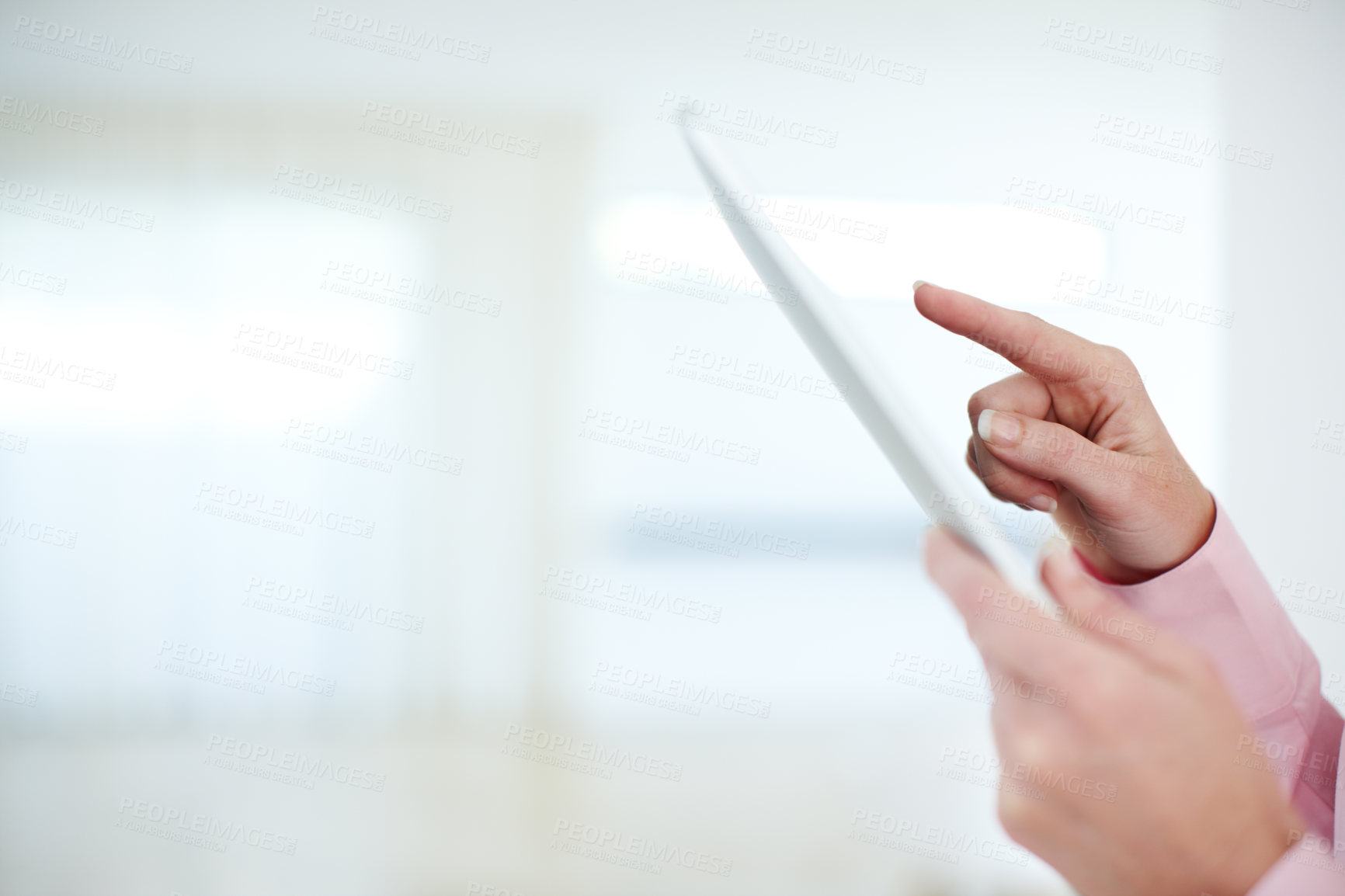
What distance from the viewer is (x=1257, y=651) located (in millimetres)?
590

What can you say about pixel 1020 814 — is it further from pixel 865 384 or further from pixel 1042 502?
pixel 1042 502

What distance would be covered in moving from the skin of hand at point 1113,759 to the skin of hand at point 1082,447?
23 centimetres

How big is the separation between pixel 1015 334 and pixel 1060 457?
0.08 m

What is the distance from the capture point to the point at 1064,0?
2.19 metres

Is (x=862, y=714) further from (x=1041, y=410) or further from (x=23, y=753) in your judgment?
(x=23, y=753)

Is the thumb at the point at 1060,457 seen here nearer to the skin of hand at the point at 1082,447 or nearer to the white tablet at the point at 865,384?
the skin of hand at the point at 1082,447

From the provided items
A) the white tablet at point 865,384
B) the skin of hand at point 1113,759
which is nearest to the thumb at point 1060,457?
the white tablet at point 865,384

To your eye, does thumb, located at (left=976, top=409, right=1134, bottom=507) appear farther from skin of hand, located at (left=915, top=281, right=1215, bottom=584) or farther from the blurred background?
the blurred background

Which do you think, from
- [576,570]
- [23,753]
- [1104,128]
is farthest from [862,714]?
[23,753]

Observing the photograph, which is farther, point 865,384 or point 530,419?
point 530,419

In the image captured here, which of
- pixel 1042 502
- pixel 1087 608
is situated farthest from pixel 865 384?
pixel 1042 502

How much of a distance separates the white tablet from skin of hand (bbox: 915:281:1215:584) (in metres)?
0.12

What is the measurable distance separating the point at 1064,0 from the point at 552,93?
1329mm

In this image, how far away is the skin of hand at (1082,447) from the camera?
1.84ft
